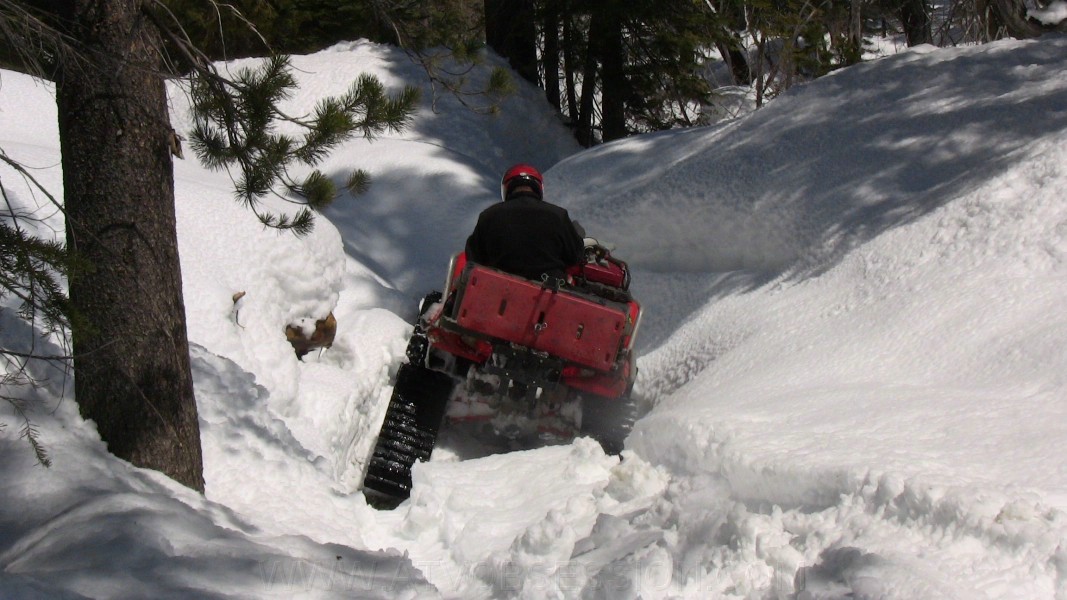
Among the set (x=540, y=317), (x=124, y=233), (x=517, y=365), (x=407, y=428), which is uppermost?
(x=124, y=233)

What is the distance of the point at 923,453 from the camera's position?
340cm

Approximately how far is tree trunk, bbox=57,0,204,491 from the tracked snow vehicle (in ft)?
5.14

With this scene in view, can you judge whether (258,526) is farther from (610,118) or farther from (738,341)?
(610,118)

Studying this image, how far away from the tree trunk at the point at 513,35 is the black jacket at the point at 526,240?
22.8 ft

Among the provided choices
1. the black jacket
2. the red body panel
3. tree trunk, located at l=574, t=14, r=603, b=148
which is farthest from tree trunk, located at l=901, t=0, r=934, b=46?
the red body panel

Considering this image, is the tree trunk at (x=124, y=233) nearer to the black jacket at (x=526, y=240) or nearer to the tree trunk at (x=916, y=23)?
the black jacket at (x=526, y=240)

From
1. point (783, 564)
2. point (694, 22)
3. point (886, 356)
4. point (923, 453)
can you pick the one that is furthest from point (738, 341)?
point (694, 22)

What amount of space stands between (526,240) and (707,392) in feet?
4.23

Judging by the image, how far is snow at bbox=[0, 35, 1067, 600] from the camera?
3.03 m

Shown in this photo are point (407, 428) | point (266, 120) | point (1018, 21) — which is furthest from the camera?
point (1018, 21)

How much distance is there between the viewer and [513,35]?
12438 mm

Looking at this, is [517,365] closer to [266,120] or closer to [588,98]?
[266,120]

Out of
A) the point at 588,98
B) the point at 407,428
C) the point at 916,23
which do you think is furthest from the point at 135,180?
the point at 916,23

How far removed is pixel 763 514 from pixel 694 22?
28.0 feet
